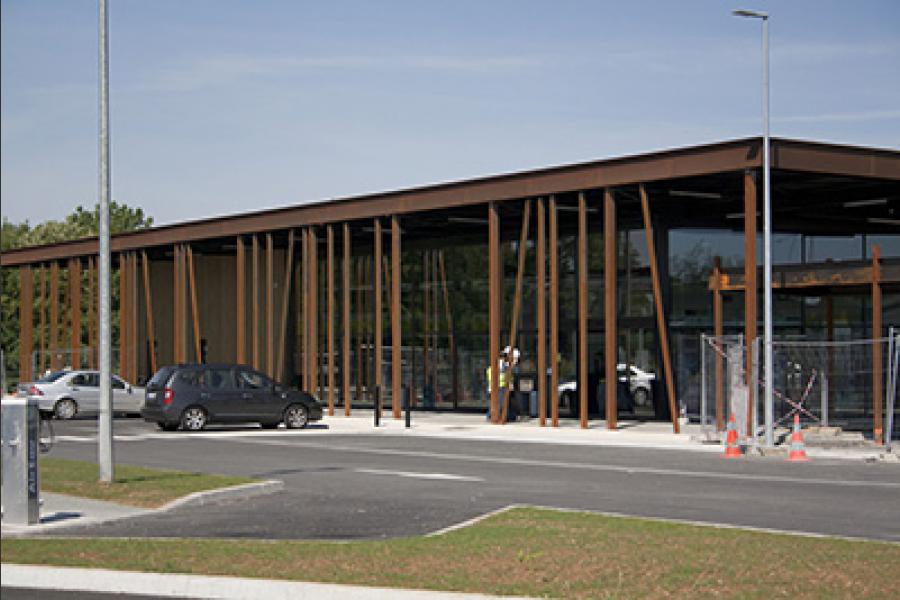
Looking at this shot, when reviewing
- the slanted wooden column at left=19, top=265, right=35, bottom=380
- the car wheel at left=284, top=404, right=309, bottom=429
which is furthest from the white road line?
the slanted wooden column at left=19, top=265, right=35, bottom=380

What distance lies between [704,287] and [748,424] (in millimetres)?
9731

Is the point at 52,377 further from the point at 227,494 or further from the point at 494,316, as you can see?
the point at 227,494

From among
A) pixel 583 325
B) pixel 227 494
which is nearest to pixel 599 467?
pixel 227 494

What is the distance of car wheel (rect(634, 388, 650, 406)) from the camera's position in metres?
39.5

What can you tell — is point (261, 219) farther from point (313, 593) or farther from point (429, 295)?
point (313, 593)

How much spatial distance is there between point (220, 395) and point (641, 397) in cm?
1278

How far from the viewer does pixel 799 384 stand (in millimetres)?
31578

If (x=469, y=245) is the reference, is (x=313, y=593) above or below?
below

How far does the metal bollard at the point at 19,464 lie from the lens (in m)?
13.6

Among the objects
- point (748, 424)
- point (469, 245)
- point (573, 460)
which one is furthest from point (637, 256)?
point (573, 460)

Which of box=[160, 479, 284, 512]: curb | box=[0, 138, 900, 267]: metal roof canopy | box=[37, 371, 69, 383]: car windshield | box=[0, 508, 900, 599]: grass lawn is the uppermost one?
box=[0, 138, 900, 267]: metal roof canopy

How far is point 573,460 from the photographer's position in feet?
82.3

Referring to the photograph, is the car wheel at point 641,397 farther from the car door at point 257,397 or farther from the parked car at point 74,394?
the parked car at point 74,394

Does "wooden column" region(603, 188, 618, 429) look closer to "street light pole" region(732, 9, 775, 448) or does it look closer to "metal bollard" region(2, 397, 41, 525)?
"street light pole" region(732, 9, 775, 448)
